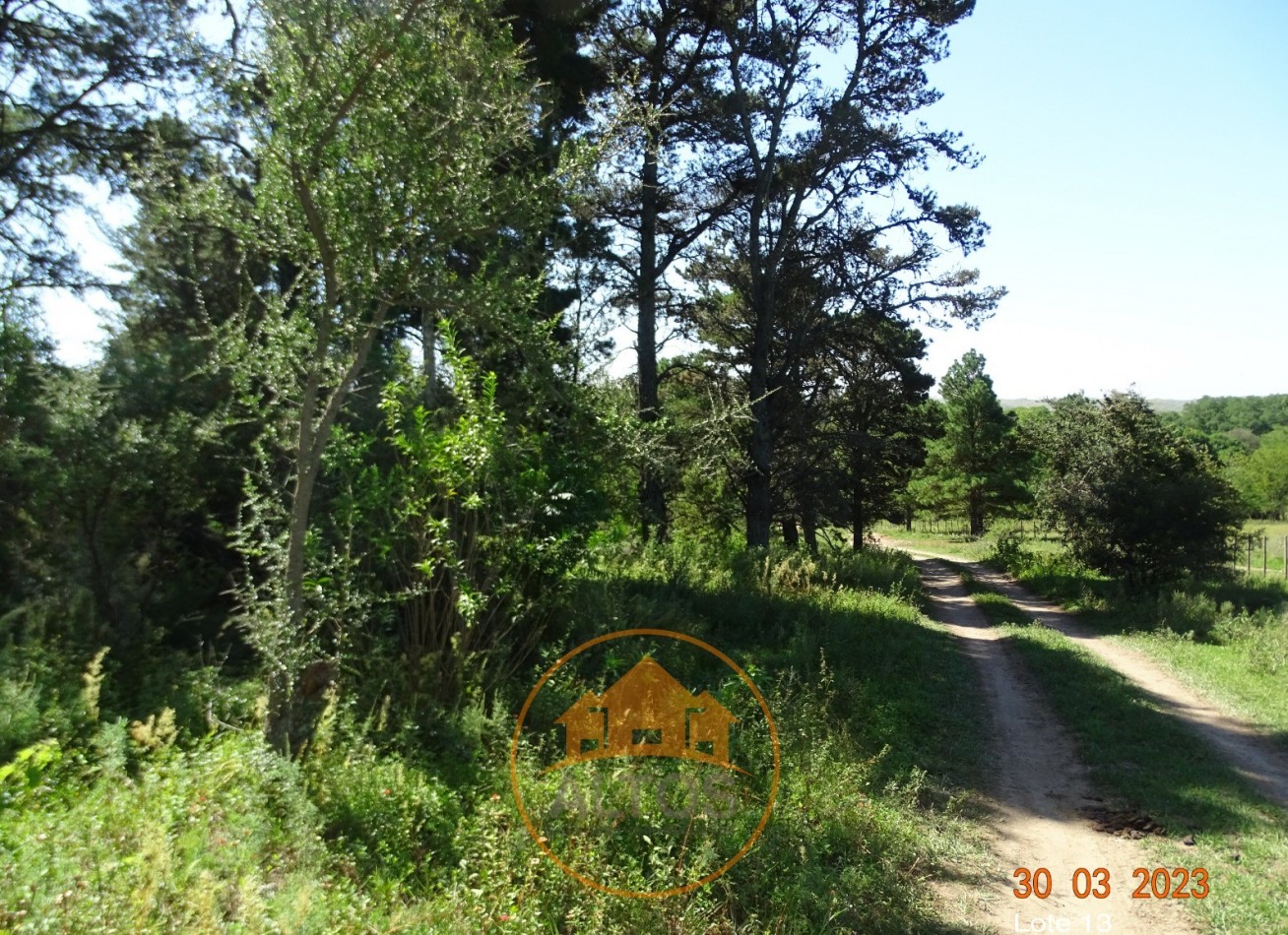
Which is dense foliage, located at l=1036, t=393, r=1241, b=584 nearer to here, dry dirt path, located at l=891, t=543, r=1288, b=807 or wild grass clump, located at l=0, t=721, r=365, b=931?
dry dirt path, located at l=891, t=543, r=1288, b=807

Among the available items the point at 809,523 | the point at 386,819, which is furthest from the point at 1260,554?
the point at 386,819

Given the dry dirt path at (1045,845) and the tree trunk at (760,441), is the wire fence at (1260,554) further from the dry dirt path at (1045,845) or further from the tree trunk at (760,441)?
the dry dirt path at (1045,845)

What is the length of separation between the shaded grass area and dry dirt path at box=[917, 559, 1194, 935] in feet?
0.89

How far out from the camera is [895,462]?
2964cm

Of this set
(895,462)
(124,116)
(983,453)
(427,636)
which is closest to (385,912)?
(427,636)

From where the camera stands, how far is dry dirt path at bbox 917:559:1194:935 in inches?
198

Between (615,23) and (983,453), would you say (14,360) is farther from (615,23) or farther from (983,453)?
(983,453)

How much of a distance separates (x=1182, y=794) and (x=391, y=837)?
20.2 feet

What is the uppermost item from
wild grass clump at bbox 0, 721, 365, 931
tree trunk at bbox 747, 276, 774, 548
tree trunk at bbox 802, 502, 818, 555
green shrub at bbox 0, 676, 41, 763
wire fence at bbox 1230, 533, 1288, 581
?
tree trunk at bbox 747, 276, 774, 548

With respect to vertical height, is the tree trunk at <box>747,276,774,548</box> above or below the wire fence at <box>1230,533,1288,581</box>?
above
